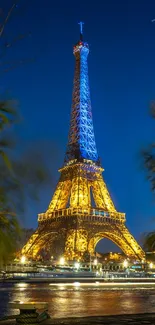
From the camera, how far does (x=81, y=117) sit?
7281cm

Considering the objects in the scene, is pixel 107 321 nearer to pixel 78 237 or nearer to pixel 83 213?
pixel 78 237

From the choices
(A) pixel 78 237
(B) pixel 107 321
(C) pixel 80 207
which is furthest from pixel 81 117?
(B) pixel 107 321

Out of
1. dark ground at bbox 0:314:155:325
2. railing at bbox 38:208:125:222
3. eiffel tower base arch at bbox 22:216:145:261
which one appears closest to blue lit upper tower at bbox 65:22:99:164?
railing at bbox 38:208:125:222

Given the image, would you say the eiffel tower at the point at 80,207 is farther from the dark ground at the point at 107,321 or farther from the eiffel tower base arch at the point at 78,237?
the dark ground at the point at 107,321

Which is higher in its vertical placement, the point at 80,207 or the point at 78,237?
the point at 80,207

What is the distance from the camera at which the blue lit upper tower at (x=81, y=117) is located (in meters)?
70.9

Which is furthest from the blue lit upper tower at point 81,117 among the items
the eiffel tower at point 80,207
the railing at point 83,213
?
the railing at point 83,213

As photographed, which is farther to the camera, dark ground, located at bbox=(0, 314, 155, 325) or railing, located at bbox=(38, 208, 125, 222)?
railing, located at bbox=(38, 208, 125, 222)

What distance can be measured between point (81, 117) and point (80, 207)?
17.9 m

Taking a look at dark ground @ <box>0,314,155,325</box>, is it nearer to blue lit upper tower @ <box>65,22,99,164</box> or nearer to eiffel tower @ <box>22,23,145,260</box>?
eiffel tower @ <box>22,23,145,260</box>

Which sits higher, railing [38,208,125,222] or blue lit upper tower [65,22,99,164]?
blue lit upper tower [65,22,99,164]

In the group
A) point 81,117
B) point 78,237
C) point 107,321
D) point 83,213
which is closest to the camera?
point 107,321

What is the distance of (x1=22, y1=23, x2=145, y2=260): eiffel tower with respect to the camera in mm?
60625

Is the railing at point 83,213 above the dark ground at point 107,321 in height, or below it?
above
